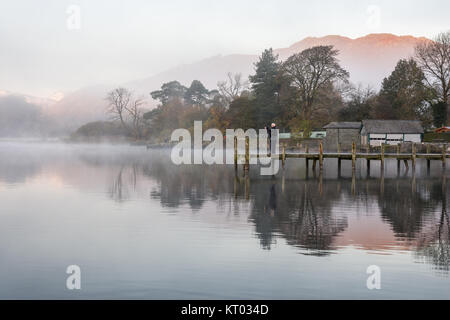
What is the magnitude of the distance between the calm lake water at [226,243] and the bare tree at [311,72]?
168ft

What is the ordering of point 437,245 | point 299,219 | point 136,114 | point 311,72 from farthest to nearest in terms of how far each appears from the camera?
1. point 136,114
2. point 311,72
3. point 299,219
4. point 437,245

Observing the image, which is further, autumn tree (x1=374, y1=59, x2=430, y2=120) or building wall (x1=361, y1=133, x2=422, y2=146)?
autumn tree (x1=374, y1=59, x2=430, y2=120)

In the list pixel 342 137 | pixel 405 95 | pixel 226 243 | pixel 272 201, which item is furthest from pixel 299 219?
pixel 405 95

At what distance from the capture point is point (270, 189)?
26.7m

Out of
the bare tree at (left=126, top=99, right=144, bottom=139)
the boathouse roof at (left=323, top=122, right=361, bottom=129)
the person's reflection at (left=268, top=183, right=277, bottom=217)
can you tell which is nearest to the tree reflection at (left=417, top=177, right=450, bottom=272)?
the person's reflection at (left=268, top=183, right=277, bottom=217)

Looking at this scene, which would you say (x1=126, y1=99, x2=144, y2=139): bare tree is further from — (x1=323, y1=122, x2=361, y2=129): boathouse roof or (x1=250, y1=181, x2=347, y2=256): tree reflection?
(x1=250, y1=181, x2=347, y2=256): tree reflection

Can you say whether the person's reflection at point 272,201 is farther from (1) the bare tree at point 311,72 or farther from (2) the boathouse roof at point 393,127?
(1) the bare tree at point 311,72

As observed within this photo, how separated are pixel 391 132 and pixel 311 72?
17.6 metres

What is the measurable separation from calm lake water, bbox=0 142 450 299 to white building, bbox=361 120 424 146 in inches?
1530

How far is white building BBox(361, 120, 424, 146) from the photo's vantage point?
64125mm

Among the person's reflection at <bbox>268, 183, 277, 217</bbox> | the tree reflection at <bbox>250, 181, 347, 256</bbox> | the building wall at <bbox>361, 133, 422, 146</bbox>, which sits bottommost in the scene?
the tree reflection at <bbox>250, 181, 347, 256</bbox>

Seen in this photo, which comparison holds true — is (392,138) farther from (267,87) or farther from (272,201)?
(272,201)

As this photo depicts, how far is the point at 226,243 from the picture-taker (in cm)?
1335

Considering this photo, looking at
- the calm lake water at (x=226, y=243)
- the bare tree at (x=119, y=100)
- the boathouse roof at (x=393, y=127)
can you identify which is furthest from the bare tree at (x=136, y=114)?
the calm lake water at (x=226, y=243)
